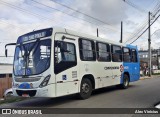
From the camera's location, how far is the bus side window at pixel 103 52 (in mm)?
12984

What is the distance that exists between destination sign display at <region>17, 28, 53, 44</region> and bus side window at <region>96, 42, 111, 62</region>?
3626mm

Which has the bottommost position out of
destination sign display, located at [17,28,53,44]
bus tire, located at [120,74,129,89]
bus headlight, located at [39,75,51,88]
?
bus tire, located at [120,74,129,89]

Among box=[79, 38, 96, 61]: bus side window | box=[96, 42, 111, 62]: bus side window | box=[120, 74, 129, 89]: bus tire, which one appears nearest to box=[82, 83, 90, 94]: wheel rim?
box=[79, 38, 96, 61]: bus side window

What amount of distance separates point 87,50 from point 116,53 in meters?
3.57

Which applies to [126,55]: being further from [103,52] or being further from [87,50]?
[87,50]

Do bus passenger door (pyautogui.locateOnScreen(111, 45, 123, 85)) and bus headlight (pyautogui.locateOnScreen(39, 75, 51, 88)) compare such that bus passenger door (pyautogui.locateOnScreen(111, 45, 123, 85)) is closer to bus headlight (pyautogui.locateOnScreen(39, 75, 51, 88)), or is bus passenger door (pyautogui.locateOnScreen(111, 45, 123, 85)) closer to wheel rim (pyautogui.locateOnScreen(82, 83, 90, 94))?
wheel rim (pyautogui.locateOnScreen(82, 83, 90, 94))

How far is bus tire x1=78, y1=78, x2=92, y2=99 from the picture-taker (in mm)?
11267

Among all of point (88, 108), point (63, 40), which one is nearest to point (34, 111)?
point (88, 108)

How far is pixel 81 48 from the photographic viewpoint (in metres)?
11.5

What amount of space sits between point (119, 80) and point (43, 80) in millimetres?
6867

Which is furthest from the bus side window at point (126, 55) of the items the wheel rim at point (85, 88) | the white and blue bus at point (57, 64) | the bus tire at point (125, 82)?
the wheel rim at point (85, 88)

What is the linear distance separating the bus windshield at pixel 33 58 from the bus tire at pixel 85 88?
238 cm

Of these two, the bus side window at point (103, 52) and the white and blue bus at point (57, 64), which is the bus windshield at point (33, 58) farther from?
the bus side window at point (103, 52)

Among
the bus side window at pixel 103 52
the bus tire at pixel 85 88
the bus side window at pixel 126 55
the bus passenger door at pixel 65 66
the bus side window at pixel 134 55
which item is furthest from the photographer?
the bus side window at pixel 134 55
